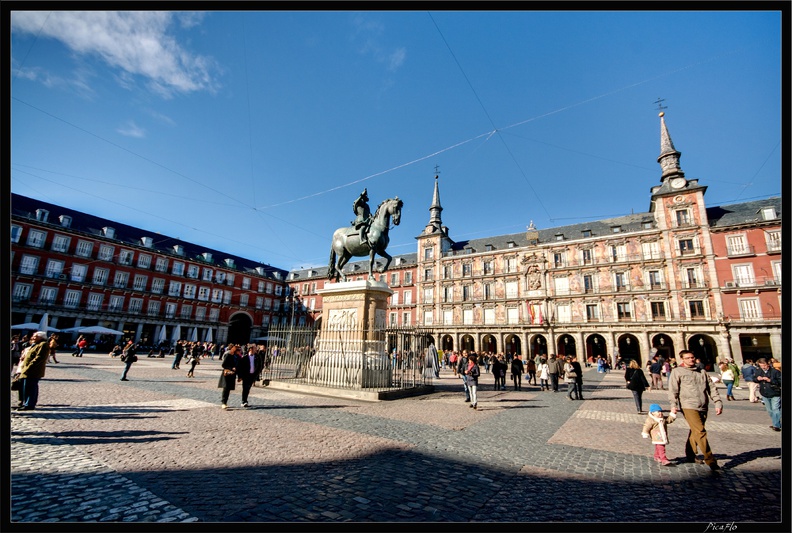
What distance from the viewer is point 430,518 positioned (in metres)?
2.74

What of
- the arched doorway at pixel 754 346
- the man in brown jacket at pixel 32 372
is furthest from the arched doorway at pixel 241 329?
the arched doorway at pixel 754 346

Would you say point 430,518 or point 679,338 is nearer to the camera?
point 430,518

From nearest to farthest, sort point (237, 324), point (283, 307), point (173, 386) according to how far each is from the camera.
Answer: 1. point (173, 386)
2. point (237, 324)
3. point (283, 307)

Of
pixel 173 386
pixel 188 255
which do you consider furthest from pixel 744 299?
pixel 188 255

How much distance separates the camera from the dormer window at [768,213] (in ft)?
91.6

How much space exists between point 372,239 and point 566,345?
33808 mm

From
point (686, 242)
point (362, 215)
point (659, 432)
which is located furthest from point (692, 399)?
point (686, 242)

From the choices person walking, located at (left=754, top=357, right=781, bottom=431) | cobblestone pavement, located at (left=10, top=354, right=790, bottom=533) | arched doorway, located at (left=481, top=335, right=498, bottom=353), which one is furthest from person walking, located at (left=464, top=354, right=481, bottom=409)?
arched doorway, located at (left=481, top=335, right=498, bottom=353)

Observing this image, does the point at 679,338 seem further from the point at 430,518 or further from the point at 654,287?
the point at 430,518

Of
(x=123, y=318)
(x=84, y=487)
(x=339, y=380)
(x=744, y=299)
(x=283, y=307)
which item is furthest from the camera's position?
(x=283, y=307)

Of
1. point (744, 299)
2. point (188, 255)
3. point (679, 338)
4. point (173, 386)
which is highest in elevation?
point (188, 255)

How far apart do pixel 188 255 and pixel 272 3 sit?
48477 mm

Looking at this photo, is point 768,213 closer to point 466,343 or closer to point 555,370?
point 466,343

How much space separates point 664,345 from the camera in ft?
106
